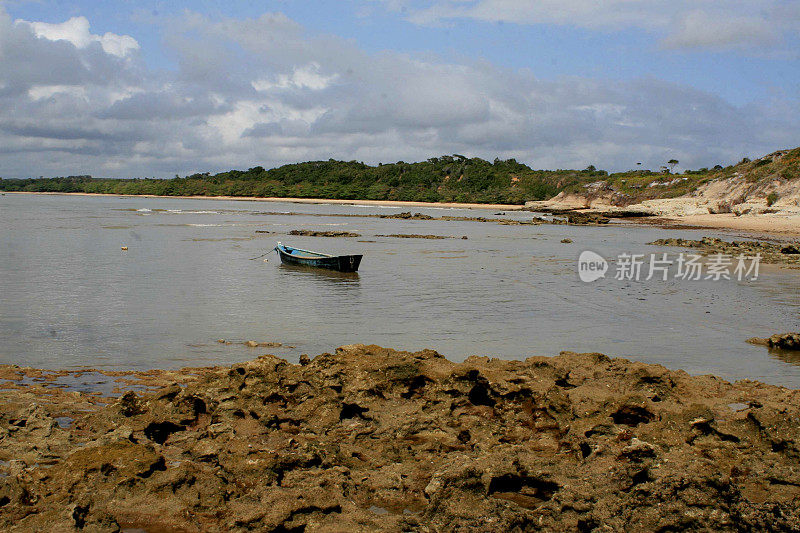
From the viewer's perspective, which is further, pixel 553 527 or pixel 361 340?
pixel 361 340

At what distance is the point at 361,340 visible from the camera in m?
12.0

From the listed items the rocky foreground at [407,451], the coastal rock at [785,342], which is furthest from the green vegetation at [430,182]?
the rocky foreground at [407,451]

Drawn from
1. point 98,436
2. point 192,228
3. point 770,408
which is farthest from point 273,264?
point 192,228

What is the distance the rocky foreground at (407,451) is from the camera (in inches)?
180

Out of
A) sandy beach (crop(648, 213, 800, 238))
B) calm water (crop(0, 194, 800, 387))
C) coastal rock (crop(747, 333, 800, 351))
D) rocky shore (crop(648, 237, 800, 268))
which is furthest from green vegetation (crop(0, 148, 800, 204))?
coastal rock (crop(747, 333, 800, 351))

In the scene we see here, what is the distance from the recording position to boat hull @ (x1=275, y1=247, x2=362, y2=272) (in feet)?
74.7

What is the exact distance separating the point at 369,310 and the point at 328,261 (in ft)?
27.3

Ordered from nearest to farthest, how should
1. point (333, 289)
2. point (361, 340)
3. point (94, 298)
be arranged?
point (361, 340)
point (94, 298)
point (333, 289)

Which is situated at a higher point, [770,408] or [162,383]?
[770,408]

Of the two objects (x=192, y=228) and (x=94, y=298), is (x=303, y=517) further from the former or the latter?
(x=192, y=228)

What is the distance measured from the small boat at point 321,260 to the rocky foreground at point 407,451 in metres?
14.4

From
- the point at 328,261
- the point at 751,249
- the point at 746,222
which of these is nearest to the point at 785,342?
the point at 328,261

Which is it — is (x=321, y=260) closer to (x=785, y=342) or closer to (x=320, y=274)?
(x=320, y=274)

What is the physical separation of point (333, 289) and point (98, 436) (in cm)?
1271
